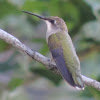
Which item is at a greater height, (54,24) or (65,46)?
(65,46)

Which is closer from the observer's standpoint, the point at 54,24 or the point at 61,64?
the point at 61,64

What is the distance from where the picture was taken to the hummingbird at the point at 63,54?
4.39m

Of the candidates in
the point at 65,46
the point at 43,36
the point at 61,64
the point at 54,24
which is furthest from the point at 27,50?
the point at 43,36

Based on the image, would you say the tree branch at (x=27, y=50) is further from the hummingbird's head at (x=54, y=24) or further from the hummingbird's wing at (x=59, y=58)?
the hummingbird's head at (x=54, y=24)

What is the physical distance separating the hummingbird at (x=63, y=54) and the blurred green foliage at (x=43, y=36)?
32.2 inches

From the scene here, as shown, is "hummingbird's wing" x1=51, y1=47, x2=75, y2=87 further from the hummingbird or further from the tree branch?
the tree branch

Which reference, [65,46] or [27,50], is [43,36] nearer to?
[65,46]

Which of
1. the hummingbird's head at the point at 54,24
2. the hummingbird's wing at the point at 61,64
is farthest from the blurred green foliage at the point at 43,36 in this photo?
the hummingbird's wing at the point at 61,64

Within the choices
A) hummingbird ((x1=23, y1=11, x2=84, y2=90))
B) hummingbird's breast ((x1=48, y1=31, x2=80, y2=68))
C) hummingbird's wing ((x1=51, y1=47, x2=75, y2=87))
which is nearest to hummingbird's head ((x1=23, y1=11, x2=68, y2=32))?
hummingbird ((x1=23, y1=11, x2=84, y2=90))

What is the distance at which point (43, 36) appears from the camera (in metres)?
6.57

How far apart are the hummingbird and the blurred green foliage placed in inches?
32.2

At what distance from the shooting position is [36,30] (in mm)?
6762

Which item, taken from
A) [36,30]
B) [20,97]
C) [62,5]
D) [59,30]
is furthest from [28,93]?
[59,30]

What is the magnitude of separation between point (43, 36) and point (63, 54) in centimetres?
188
